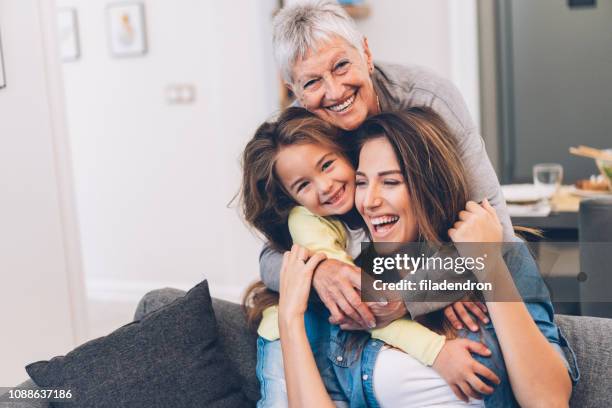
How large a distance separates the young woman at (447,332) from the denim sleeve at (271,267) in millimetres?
121

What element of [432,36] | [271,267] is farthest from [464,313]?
[432,36]

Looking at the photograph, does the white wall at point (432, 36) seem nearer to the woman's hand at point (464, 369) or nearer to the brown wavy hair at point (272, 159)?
the brown wavy hair at point (272, 159)

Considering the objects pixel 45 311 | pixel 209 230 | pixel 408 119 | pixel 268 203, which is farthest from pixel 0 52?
pixel 209 230

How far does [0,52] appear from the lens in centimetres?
253

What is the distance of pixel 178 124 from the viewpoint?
4.23 m

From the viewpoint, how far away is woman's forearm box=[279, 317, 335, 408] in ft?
4.69

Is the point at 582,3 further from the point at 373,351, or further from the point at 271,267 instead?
the point at 373,351

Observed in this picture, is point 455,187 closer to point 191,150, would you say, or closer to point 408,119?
point 408,119

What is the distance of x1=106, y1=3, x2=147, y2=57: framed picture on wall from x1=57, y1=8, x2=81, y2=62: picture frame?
218mm

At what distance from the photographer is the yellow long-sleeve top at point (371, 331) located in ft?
4.58

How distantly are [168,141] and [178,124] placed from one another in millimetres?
118

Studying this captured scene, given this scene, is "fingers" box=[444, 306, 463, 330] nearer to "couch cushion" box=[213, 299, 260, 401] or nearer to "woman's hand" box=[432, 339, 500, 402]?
"woman's hand" box=[432, 339, 500, 402]

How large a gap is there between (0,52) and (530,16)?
2.52 metres

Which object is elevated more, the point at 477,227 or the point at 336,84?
the point at 336,84
